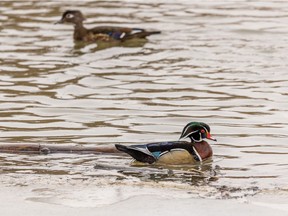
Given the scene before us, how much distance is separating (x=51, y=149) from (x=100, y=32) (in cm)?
944

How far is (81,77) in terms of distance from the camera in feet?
61.4

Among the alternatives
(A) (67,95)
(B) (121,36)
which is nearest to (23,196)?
(A) (67,95)

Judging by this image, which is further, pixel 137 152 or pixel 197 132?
pixel 197 132

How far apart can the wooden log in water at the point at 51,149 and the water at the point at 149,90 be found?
0.11 metres

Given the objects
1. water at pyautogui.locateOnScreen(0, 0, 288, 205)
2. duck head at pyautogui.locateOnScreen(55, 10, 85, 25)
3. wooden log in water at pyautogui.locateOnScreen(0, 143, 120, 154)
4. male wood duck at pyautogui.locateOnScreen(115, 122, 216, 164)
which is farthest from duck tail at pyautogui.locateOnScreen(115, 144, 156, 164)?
duck head at pyautogui.locateOnScreen(55, 10, 85, 25)

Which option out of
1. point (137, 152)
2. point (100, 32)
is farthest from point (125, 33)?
point (137, 152)

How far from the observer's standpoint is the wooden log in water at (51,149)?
1284 cm

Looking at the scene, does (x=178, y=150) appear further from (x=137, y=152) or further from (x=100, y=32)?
(x=100, y=32)

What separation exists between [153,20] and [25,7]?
3.22m

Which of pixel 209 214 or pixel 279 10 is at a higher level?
pixel 279 10

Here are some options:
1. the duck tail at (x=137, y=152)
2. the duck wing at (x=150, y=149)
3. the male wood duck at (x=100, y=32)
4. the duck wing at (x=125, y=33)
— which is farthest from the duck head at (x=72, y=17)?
the duck tail at (x=137, y=152)

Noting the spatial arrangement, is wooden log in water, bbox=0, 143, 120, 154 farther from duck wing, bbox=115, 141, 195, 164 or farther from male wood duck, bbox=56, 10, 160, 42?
male wood duck, bbox=56, 10, 160, 42

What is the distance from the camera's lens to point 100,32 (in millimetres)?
22125

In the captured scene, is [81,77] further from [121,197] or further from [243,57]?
[121,197]
